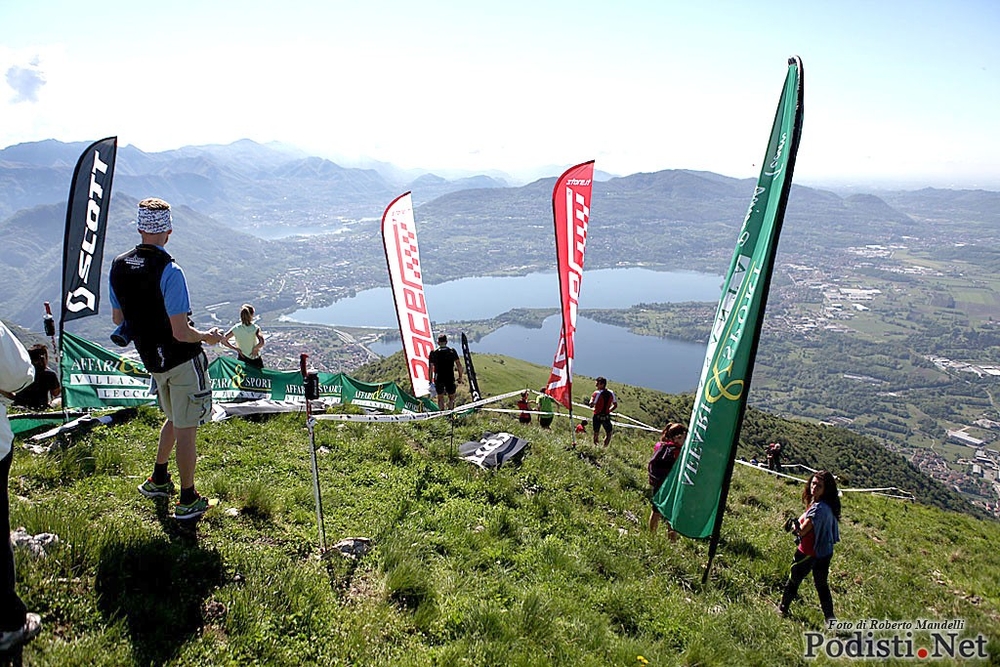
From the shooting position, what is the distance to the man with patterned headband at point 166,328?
4523mm

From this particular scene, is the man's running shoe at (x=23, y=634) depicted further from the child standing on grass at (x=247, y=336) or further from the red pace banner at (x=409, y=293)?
the red pace banner at (x=409, y=293)

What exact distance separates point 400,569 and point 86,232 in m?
8.80

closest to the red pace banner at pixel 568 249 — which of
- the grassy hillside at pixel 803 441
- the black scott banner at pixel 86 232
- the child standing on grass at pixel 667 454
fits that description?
the child standing on grass at pixel 667 454

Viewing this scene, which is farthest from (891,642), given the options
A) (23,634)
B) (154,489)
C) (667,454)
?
(154,489)

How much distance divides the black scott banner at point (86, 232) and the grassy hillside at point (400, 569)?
2445mm

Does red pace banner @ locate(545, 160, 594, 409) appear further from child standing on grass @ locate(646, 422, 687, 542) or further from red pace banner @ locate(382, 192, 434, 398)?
child standing on grass @ locate(646, 422, 687, 542)

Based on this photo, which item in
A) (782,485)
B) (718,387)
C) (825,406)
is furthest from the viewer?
(825,406)

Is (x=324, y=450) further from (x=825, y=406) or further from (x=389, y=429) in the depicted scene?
(x=825, y=406)

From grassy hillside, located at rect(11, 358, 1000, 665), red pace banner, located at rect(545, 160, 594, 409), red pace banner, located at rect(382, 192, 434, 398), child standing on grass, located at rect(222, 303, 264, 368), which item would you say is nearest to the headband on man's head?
grassy hillside, located at rect(11, 358, 1000, 665)

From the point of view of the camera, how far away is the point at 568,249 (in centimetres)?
1275

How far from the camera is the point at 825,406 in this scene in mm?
157625

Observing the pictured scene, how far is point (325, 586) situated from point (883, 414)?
18320 cm

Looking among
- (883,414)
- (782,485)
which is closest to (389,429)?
(782,485)

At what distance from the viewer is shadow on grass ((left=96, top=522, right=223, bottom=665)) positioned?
11.8ft
